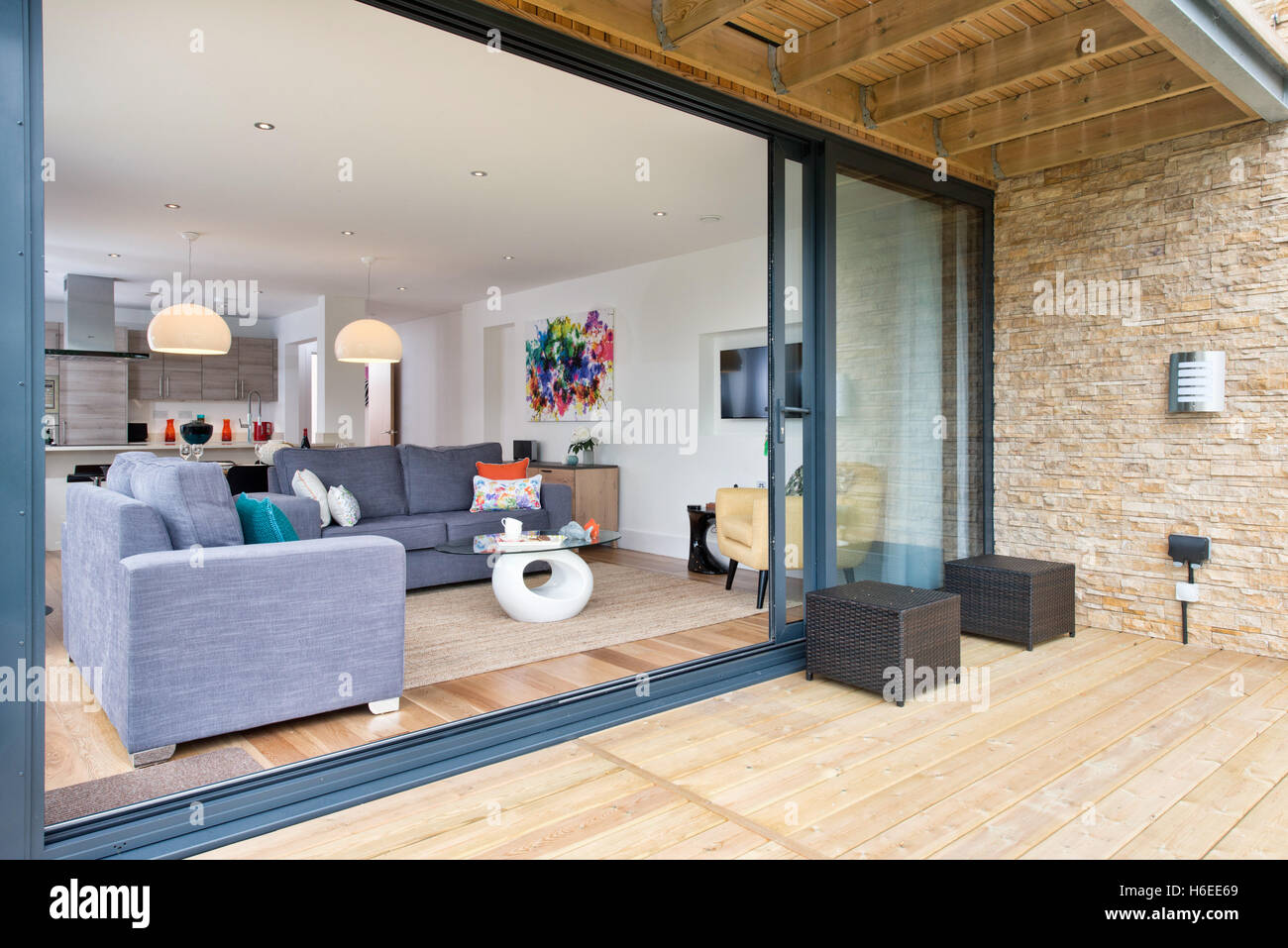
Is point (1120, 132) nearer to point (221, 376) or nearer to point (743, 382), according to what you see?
point (743, 382)

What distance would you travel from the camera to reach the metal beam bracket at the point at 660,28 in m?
3.10

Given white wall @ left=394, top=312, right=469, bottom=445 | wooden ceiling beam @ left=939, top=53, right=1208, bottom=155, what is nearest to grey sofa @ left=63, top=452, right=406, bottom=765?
wooden ceiling beam @ left=939, top=53, right=1208, bottom=155

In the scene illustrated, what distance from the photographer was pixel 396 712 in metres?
3.11

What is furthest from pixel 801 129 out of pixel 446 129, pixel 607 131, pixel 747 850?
pixel 747 850

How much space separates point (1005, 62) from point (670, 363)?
3764 mm

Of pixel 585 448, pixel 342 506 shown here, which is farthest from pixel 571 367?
pixel 342 506

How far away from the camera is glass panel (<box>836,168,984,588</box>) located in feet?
13.4

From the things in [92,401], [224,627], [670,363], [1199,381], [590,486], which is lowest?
[224,627]

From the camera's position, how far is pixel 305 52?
3230 mm

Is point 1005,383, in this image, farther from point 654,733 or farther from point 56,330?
point 56,330

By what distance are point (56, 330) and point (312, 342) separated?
8.75ft

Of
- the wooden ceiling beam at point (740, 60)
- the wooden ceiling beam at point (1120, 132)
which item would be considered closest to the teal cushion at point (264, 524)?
the wooden ceiling beam at point (740, 60)

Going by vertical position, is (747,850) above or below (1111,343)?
below

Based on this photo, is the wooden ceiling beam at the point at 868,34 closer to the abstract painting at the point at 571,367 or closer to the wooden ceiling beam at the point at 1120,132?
the wooden ceiling beam at the point at 1120,132
